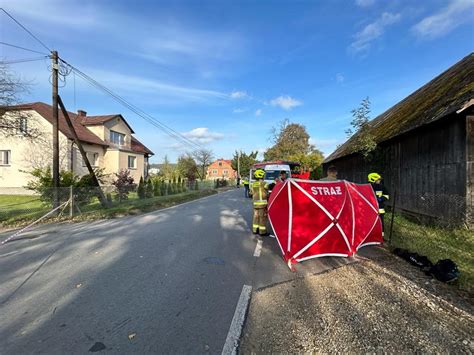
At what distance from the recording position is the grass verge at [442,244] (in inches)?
193

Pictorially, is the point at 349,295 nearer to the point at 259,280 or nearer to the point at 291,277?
the point at 291,277

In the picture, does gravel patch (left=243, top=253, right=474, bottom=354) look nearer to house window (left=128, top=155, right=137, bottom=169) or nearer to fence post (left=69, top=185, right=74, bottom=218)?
fence post (left=69, top=185, right=74, bottom=218)

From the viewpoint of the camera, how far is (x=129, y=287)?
4.23m

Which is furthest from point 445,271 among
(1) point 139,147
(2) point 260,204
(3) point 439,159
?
(1) point 139,147

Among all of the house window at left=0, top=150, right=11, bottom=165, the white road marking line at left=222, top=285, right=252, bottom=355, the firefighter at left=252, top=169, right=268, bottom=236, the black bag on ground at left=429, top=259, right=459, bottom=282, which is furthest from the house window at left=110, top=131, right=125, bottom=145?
the black bag on ground at left=429, top=259, right=459, bottom=282

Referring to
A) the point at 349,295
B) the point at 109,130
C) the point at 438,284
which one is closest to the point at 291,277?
the point at 349,295

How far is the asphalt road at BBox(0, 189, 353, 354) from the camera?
293cm

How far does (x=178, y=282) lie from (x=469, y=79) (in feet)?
35.2

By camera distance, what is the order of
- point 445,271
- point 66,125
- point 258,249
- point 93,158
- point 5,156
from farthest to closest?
point 93,158
point 66,125
point 5,156
point 258,249
point 445,271

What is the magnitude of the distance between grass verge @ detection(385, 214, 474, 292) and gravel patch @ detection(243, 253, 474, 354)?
2.95 ft

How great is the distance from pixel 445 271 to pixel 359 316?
2.11 m

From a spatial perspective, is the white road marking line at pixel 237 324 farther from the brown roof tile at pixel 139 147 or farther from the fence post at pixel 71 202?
the brown roof tile at pixel 139 147

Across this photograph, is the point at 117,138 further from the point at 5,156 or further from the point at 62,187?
the point at 62,187

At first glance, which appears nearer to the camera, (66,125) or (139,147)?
(66,125)
